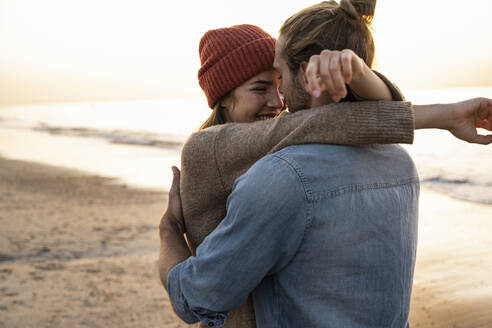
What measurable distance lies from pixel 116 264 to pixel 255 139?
225 inches

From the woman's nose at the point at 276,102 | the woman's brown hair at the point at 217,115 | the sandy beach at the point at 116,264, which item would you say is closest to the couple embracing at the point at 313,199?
the woman's nose at the point at 276,102

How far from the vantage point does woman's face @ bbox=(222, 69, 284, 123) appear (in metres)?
2.64

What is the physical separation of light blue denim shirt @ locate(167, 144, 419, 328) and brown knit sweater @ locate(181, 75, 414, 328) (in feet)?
0.19

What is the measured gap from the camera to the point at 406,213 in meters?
1.58

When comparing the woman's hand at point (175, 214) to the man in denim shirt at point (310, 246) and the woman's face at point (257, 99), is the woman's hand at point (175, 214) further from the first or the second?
the woman's face at point (257, 99)

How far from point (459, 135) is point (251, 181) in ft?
3.24

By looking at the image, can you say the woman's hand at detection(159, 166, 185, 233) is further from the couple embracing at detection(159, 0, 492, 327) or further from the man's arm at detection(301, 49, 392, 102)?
the man's arm at detection(301, 49, 392, 102)

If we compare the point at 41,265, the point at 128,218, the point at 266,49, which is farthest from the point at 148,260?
the point at 266,49

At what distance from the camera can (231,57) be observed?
105 inches

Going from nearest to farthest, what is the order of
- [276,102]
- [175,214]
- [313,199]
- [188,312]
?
[313,199], [188,312], [175,214], [276,102]

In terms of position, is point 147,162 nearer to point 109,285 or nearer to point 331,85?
point 109,285

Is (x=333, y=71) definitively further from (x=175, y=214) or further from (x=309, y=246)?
(x=175, y=214)

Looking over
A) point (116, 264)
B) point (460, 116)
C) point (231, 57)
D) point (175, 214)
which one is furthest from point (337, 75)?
point (116, 264)

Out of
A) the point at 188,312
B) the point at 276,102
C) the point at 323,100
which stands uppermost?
the point at 323,100
